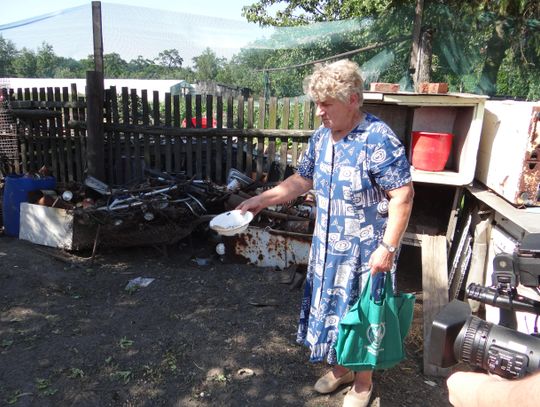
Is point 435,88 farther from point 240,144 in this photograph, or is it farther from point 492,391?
point 492,391

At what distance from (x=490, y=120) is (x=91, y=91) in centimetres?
453

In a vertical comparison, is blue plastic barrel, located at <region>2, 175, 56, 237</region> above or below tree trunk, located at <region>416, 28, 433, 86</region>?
below

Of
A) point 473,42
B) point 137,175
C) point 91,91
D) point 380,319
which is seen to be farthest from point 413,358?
point 473,42

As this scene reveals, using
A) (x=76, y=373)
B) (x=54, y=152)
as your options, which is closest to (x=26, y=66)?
(x=54, y=152)

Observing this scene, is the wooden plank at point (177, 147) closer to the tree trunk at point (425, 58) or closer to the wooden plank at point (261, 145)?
the wooden plank at point (261, 145)

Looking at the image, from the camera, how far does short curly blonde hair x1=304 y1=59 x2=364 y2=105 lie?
2.12 meters

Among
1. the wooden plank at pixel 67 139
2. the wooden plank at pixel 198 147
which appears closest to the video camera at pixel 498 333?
the wooden plank at pixel 198 147

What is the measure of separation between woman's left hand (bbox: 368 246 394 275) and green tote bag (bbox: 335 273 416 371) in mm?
66

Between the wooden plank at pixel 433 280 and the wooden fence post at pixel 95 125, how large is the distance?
12.8 ft

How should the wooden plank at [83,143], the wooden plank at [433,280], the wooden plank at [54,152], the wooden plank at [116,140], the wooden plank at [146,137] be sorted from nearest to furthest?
the wooden plank at [433,280], the wooden plank at [146,137], the wooden plank at [116,140], the wooden plank at [83,143], the wooden plank at [54,152]

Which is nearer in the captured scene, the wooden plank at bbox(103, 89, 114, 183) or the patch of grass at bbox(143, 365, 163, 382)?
the patch of grass at bbox(143, 365, 163, 382)

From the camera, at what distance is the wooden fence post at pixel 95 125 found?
556 centimetres

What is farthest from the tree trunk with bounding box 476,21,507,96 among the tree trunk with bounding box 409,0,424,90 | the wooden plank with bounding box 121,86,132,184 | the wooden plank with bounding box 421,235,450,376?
the wooden plank with bounding box 121,86,132,184

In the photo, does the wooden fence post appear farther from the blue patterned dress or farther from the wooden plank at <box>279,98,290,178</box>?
the blue patterned dress
